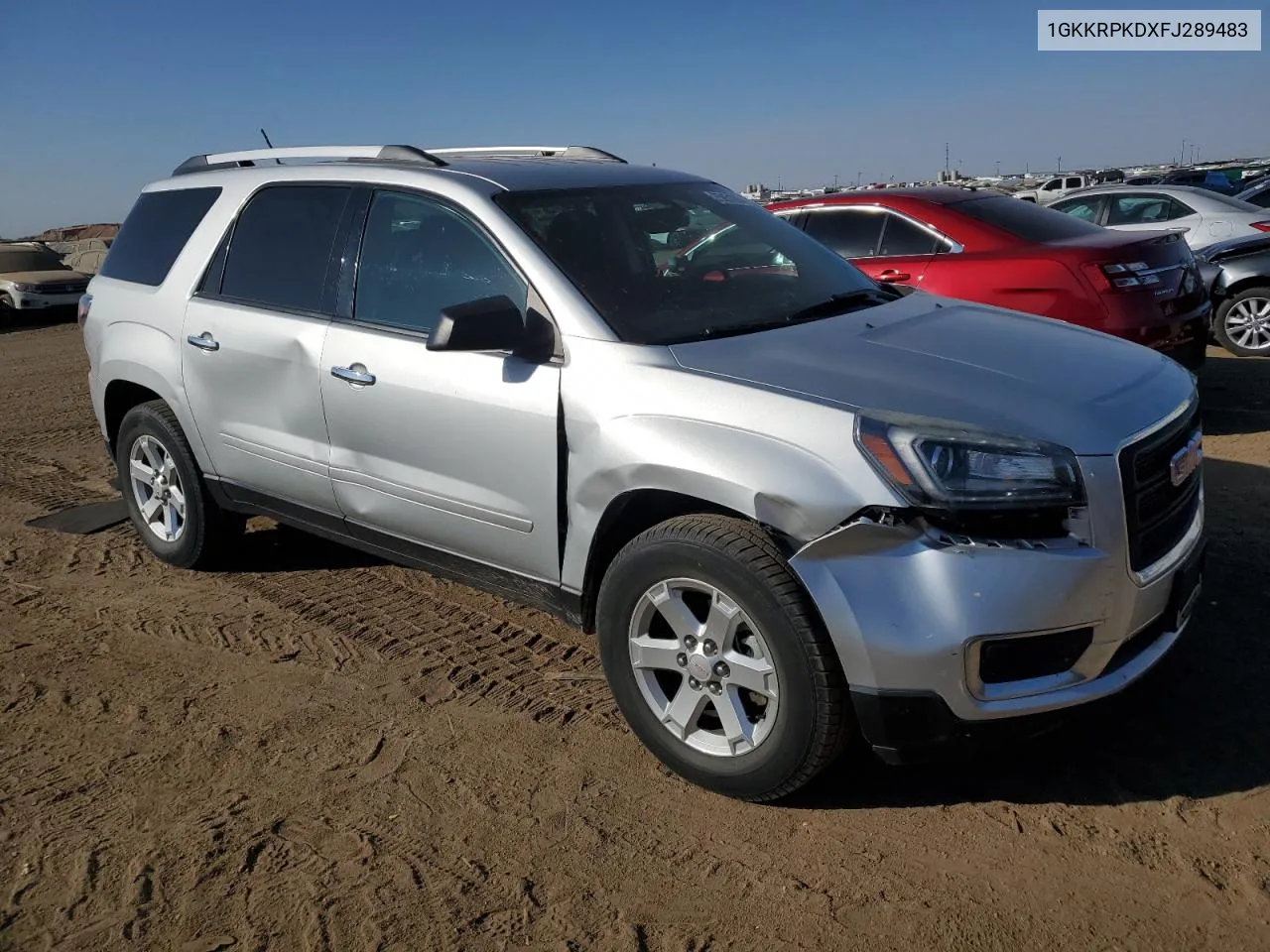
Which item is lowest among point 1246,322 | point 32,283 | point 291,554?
point 291,554

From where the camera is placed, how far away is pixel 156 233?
5.29 metres

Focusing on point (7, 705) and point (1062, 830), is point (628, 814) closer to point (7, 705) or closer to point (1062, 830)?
point (1062, 830)

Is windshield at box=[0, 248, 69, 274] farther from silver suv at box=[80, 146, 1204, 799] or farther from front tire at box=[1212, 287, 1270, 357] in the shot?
front tire at box=[1212, 287, 1270, 357]

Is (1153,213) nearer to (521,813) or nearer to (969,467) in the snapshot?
(969,467)

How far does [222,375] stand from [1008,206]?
18.3 feet

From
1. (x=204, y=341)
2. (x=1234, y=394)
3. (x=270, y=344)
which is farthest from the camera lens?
(x=1234, y=394)

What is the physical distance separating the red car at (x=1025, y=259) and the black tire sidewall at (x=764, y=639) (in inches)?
173

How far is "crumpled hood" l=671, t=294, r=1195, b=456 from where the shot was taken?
9.62 ft

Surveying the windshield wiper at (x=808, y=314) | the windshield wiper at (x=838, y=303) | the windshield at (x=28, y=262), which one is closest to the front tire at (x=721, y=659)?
the windshield wiper at (x=808, y=314)

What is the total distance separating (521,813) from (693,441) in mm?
1222

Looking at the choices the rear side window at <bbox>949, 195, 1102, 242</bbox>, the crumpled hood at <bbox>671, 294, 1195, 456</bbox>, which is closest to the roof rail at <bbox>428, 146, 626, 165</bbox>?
the crumpled hood at <bbox>671, 294, 1195, 456</bbox>

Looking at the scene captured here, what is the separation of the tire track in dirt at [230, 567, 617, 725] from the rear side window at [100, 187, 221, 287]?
5.15 ft

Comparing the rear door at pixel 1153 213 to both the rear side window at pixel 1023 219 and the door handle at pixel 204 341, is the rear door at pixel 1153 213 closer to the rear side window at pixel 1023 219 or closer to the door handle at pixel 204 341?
the rear side window at pixel 1023 219

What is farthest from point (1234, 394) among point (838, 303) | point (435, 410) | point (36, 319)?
point (36, 319)
